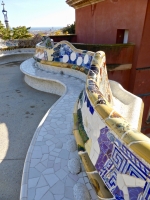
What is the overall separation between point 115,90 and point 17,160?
4.04m

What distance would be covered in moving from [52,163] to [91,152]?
105cm

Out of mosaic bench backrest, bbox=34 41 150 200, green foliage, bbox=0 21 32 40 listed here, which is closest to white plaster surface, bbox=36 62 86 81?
mosaic bench backrest, bbox=34 41 150 200

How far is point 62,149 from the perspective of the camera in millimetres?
3500

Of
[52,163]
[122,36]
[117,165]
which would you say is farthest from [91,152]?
[122,36]

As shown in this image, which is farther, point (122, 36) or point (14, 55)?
point (14, 55)

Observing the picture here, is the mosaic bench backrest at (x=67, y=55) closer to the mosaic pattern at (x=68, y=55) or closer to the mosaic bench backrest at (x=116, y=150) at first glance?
the mosaic pattern at (x=68, y=55)

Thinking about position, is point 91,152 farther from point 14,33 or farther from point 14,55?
point 14,33

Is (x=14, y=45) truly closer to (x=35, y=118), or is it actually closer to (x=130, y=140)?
(x=35, y=118)

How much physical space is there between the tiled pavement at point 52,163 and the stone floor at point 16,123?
0.48 m

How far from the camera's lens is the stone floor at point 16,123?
330 cm

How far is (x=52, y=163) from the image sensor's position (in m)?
3.18

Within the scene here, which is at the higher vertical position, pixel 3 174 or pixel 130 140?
pixel 130 140

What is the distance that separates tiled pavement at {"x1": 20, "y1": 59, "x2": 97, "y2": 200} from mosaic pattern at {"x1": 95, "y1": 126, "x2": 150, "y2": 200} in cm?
70

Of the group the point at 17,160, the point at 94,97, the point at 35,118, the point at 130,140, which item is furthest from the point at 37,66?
the point at 130,140
